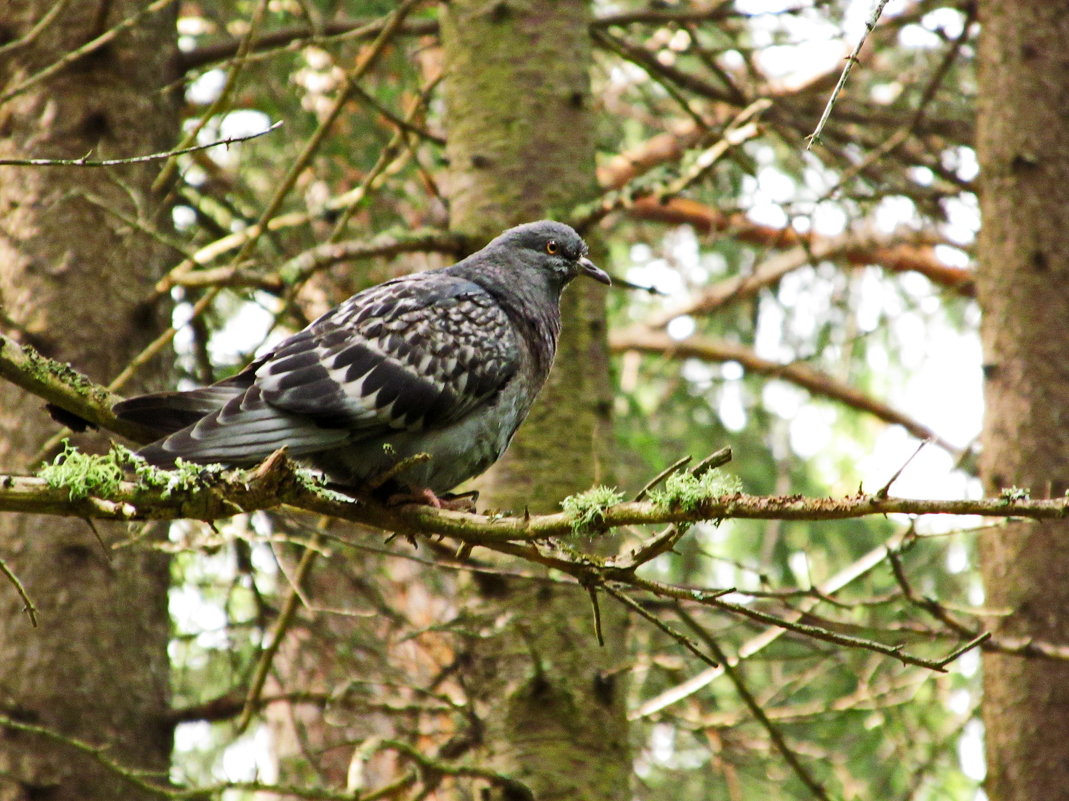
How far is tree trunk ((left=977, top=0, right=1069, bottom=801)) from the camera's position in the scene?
5211 mm

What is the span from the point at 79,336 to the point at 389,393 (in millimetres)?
2039

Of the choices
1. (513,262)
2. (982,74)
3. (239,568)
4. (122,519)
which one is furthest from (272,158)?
(122,519)

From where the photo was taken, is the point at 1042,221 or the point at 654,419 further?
the point at 654,419

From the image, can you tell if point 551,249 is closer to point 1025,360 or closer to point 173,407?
point 173,407

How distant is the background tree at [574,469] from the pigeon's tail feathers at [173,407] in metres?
0.51

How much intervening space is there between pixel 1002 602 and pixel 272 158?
5871 millimetres

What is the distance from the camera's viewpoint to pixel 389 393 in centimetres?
416

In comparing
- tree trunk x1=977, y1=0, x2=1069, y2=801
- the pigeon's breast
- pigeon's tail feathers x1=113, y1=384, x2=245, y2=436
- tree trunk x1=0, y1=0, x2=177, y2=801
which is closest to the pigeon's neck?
the pigeon's breast

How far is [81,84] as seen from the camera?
19.1 ft

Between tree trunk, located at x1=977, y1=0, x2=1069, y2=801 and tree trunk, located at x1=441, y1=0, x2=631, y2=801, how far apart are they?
1.72 m

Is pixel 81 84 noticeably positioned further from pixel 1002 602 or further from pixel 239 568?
pixel 1002 602

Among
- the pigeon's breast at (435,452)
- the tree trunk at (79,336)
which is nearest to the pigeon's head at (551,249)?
the pigeon's breast at (435,452)

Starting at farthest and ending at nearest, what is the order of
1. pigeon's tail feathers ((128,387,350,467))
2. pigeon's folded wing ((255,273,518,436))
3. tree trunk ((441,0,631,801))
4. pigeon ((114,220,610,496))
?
1. tree trunk ((441,0,631,801))
2. pigeon's folded wing ((255,273,518,436))
3. pigeon ((114,220,610,496))
4. pigeon's tail feathers ((128,387,350,467))

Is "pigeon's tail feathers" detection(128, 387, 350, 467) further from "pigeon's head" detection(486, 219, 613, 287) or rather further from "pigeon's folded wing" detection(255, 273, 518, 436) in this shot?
"pigeon's head" detection(486, 219, 613, 287)
